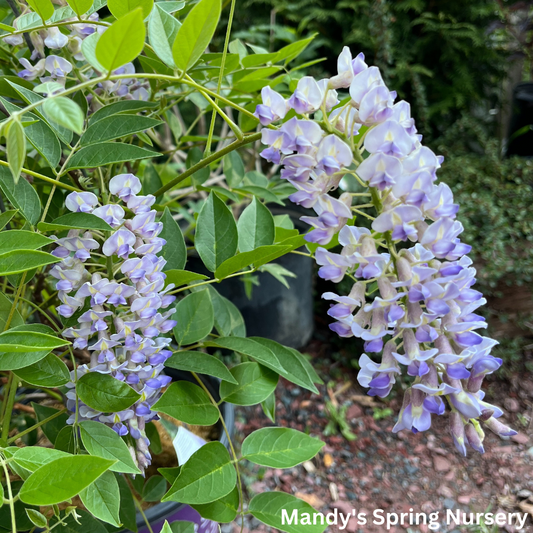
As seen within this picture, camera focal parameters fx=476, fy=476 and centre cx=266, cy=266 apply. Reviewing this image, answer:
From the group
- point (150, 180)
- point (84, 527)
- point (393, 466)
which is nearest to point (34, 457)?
point (84, 527)

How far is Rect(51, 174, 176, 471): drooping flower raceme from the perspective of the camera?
0.37 meters

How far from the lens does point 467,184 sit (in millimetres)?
1569

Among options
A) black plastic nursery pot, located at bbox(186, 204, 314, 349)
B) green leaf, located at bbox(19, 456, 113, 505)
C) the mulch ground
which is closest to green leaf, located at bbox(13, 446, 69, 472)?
green leaf, located at bbox(19, 456, 113, 505)

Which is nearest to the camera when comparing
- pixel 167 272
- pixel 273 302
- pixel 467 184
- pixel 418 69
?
pixel 167 272

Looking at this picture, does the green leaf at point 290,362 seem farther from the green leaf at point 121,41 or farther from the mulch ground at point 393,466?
the mulch ground at point 393,466

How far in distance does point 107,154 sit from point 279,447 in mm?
302

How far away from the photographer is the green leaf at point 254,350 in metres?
0.42

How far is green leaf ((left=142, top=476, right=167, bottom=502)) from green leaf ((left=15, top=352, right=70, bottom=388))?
24cm

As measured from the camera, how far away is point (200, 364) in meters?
0.44

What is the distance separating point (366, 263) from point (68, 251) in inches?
9.1

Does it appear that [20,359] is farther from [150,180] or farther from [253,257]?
[150,180]

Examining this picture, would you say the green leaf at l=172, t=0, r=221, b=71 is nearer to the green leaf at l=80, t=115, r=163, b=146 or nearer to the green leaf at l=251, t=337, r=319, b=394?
the green leaf at l=80, t=115, r=163, b=146

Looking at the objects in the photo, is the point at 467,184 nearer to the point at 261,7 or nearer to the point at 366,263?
the point at 261,7

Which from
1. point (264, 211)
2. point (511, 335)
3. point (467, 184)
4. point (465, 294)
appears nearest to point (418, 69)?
point (467, 184)
